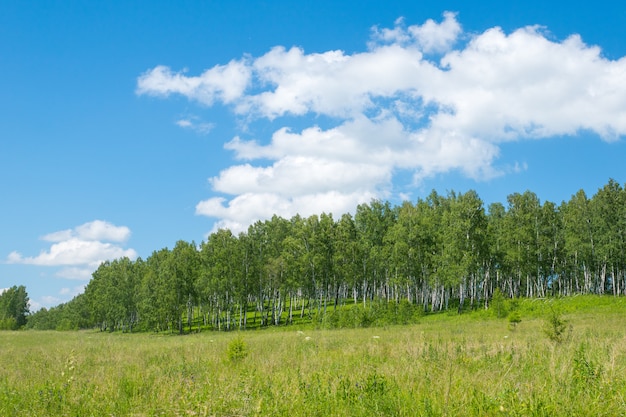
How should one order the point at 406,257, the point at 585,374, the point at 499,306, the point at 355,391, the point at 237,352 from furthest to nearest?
the point at 406,257 → the point at 499,306 → the point at 237,352 → the point at 585,374 → the point at 355,391

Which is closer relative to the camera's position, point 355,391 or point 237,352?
point 355,391

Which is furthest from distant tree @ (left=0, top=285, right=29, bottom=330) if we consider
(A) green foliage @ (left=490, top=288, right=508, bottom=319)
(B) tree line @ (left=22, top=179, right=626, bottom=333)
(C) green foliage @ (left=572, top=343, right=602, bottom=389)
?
(C) green foliage @ (left=572, top=343, right=602, bottom=389)

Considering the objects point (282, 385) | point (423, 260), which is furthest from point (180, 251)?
point (282, 385)

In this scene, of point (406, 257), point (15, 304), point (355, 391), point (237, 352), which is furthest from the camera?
point (15, 304)

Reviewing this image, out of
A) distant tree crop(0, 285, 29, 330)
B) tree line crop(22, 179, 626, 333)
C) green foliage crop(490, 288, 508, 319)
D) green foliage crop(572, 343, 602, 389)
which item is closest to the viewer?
green foliage crop(572, 343, 602, 389)

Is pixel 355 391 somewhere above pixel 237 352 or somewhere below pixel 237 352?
above

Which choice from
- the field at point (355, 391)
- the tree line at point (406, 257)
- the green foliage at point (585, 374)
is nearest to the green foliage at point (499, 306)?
the tree line at point (406, 257)

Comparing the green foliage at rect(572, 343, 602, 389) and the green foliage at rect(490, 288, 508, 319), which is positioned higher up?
the green foliage at rect(572, 343, 602, 389)

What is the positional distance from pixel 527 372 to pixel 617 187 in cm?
6018

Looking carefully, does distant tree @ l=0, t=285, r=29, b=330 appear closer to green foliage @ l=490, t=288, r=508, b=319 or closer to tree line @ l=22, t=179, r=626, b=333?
tree line @ l=22, t=179, r=626, b=333

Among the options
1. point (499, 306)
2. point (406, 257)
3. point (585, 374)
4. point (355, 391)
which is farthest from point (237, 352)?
point (406, 257)

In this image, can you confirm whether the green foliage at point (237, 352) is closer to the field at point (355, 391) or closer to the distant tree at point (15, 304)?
the field at point (355, 391)

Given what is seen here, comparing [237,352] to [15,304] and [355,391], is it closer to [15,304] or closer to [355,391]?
[355,391]

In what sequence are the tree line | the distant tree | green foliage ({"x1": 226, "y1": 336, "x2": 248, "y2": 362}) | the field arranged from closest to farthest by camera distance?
the field
green foliage ({"x1": 226, "y1": 336, "x2": 248, "y2": 362})
the tree line
the distant tree
